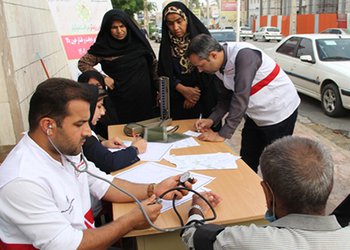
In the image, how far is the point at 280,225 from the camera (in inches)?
41.8

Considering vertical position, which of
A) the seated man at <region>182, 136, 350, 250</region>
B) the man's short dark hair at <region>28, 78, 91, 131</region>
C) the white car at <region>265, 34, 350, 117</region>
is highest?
the man's short dark hair at <region>28, 78, 91, 131</region>

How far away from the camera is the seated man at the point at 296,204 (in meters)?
1.00

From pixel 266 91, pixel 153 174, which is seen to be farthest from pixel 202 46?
pixel 153 174

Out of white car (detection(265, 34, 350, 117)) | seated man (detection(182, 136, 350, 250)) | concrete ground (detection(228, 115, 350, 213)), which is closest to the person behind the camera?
seated man (detection(182, 136, 350, 250))

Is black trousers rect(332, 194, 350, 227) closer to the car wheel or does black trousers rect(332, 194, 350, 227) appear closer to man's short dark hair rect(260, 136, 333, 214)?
man's short dark hair rect(260, 136, 333, 214)

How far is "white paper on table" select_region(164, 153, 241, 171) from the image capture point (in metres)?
2.12

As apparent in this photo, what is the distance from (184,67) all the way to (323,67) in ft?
12.8

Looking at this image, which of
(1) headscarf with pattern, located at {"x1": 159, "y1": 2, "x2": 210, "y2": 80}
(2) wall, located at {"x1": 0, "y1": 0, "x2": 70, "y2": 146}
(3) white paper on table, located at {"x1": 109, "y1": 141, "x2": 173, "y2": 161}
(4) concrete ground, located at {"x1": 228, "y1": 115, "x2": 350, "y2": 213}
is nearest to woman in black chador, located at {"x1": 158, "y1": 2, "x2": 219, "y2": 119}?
(1) headscarf with pattern, located at {"x1": 159, "y1": 2, "x2": 210, "y2": 80}

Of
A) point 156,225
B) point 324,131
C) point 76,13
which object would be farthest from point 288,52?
point 156,225

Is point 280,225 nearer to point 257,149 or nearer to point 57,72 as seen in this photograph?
point 257,149

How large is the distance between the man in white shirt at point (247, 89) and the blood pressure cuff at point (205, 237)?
1.24 metres

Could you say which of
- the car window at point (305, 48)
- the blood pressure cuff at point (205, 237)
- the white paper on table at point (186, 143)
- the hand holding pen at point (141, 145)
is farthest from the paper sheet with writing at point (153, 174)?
the car window at point (305, 48)

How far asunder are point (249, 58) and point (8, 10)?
6.26 ft

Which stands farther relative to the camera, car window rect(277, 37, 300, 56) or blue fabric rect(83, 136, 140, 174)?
car window rect(277, 37, 300, 56)
